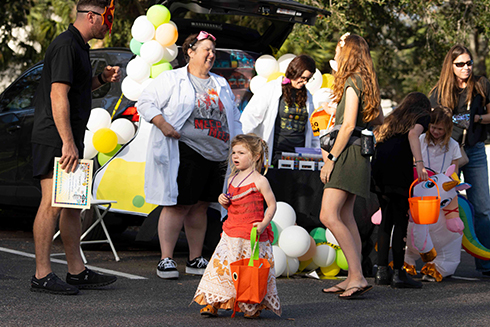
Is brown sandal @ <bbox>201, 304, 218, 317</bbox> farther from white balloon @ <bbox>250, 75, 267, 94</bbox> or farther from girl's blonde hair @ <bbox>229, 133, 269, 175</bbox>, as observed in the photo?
white balloon @ <bbox>250, 75, 267, 94</bbox>

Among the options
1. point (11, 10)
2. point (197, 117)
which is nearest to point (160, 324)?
point (197, 117)

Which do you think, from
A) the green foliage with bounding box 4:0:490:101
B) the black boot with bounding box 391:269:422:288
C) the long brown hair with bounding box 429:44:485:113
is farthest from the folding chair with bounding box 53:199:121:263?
the green foliage with bounding box 4:0:490:101

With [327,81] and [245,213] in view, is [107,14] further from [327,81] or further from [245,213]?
[327,81]

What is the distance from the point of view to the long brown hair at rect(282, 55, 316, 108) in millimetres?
6516

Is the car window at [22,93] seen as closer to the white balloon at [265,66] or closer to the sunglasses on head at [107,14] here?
the white balloon at [265,66]

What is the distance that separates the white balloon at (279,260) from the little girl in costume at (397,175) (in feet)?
2.61

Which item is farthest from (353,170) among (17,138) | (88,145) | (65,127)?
(17,138)

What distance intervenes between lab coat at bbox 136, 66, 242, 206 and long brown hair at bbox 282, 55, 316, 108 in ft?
4.40

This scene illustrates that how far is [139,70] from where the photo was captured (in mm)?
6625

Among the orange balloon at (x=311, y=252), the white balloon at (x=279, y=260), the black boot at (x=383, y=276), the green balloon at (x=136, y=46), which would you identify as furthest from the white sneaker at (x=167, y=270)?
the green balloon at (x=136, y=46)

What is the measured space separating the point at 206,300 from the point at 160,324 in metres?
0.34

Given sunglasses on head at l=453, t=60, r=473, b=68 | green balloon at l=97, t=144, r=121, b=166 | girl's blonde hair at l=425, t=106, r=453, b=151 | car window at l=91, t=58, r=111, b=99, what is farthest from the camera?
car window at l=91, t=58, r=111, b=99

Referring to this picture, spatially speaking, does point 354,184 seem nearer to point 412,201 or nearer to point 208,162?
point 412,201

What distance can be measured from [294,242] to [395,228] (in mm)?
864
